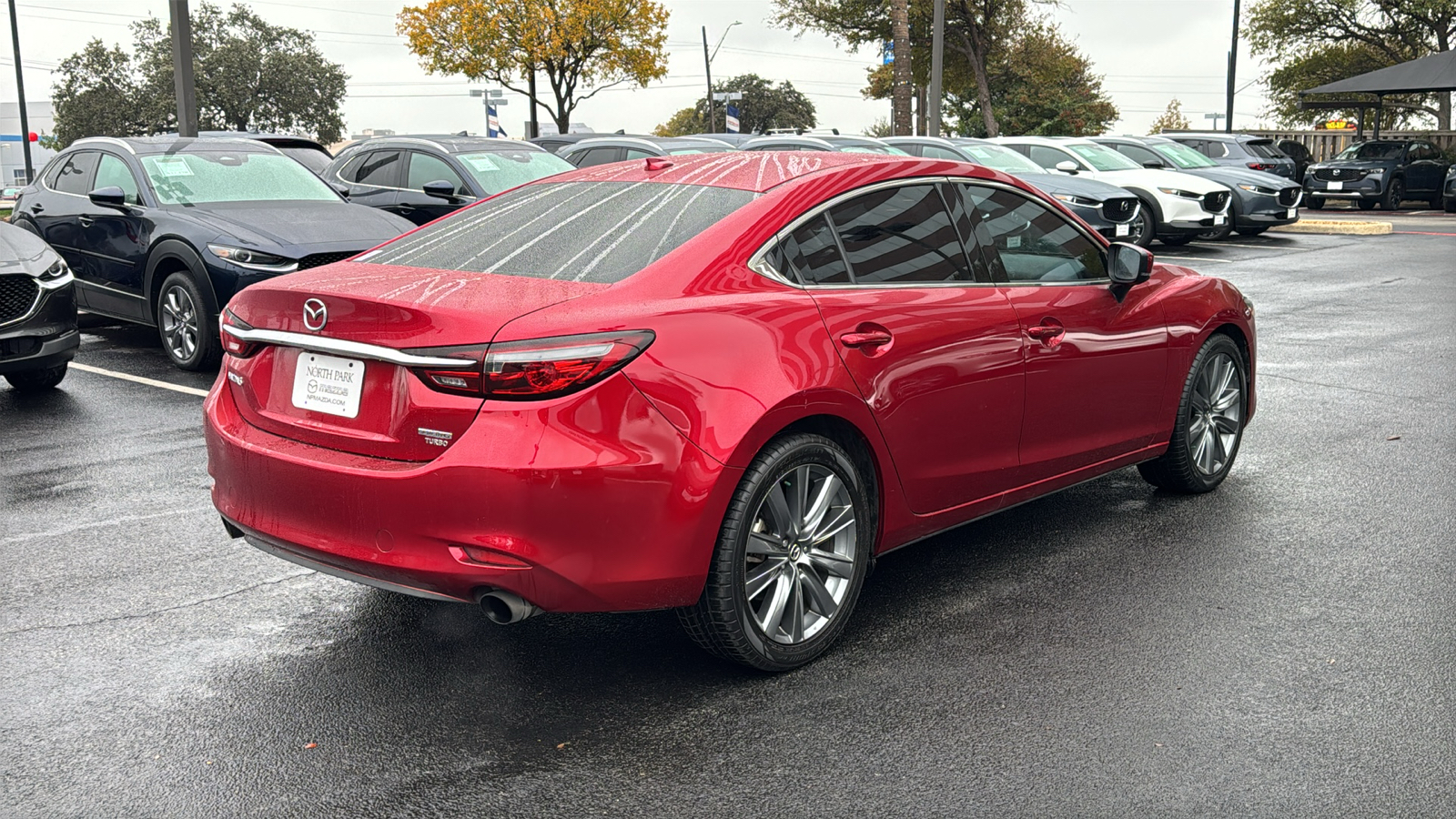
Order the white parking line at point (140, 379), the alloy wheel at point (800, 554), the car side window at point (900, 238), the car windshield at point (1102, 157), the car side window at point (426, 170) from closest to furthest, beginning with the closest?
the alloy wheel at point (800, 554)
the car side window at point (900, 238)
the white parking line at point (140, 379)
the car side window at point (426, 170)
the car windshield at point (1102, 157)

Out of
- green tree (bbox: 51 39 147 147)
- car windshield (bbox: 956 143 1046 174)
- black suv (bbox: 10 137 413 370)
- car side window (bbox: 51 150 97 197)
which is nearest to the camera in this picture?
black suv (bbox: 10 137 413 370)

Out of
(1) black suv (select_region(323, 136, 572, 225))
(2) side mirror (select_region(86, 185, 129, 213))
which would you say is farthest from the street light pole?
(2) side mirror (select_region(86, 185, 129, 213))

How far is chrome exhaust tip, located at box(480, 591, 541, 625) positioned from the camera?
353cm

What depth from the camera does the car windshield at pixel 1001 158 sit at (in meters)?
18.5

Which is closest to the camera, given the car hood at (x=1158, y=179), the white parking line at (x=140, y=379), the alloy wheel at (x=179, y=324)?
the white parking line at (x=140, y=379)

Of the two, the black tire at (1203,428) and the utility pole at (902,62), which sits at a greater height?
the utility pole at (902,62)

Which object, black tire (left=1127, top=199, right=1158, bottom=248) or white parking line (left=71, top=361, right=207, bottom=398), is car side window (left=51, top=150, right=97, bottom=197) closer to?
white parking line (left=71, top=361, right=207, bottom=398)

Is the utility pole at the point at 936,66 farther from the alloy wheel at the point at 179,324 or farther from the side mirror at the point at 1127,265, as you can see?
the side mirror at the point at 1127,265

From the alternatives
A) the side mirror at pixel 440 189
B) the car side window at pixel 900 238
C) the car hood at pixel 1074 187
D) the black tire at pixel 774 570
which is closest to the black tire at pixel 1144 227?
the car hood at pixel 1074 187

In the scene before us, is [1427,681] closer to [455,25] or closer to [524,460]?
[524,460]

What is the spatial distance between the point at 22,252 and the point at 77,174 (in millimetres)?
2682

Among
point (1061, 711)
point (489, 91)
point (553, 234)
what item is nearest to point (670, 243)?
point (553, 234)

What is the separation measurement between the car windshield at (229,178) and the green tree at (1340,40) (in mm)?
43663

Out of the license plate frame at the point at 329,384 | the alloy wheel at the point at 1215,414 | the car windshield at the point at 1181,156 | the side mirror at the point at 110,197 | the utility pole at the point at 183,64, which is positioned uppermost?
the utility pole at the point at 183,64
